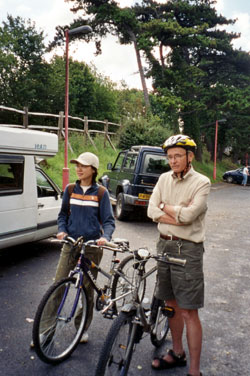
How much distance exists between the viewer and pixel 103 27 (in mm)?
27188

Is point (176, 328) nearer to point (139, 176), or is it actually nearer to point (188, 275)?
point (188, 275)

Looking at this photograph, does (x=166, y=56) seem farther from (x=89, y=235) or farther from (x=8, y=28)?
(x=89, y=235)

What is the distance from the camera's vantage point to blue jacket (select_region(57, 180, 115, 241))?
11.2 ft

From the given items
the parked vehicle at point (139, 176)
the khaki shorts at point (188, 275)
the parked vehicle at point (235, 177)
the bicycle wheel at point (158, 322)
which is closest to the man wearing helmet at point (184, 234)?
the khaki shorts at point (188, 275)

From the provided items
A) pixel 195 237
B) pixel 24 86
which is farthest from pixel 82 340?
pixel 24 86

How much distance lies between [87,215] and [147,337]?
57.2 inches

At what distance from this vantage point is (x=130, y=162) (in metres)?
10.5

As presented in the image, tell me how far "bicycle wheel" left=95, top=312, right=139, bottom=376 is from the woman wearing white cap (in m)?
0.87

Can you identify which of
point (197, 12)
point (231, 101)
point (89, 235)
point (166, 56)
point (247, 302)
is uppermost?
point (197, 12)

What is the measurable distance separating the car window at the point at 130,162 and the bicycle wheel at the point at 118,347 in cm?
763

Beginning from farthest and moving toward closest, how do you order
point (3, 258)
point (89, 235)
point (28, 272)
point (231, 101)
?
point (231, 101)
point (3, 258)
point (28, 272)
point (89, 235)

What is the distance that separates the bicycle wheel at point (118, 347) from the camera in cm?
249

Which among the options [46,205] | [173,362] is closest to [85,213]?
[173,362]

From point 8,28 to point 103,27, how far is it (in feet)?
46.7
